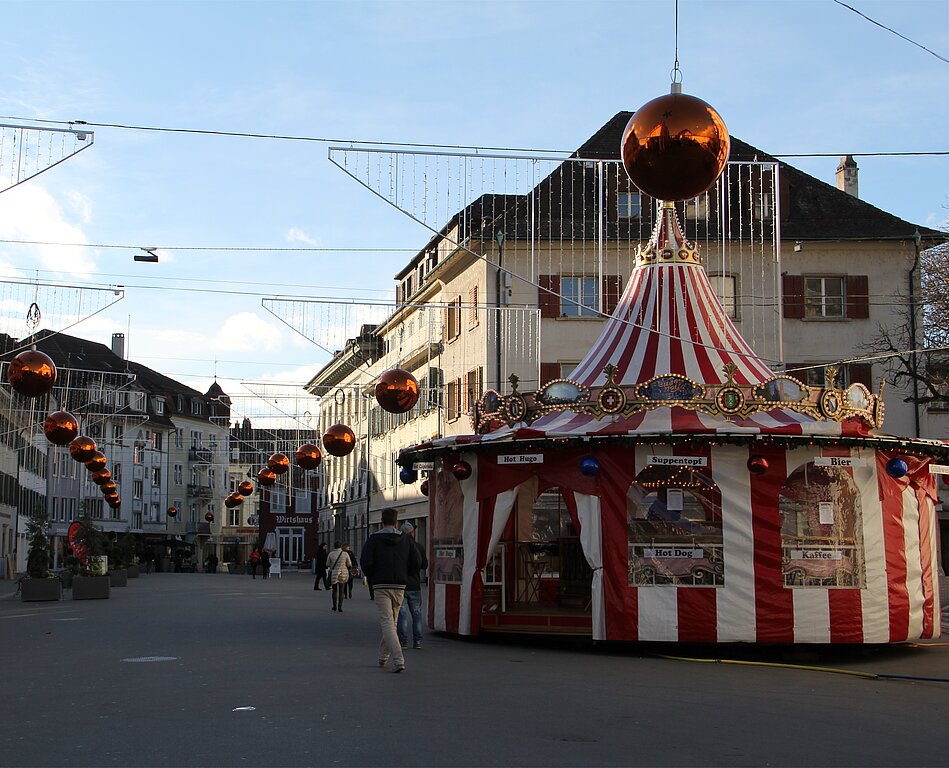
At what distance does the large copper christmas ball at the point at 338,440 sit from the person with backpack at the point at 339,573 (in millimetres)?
2369

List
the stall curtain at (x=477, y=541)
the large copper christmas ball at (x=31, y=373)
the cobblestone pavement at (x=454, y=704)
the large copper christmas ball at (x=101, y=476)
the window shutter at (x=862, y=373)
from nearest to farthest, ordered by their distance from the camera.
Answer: the cobblestone pavement at (x=454, y=704) → the stall curtain at (x=477, y=541) → the large copper christmas ball at (x=31, y=373) → the window shutter at (x=862, y=373) → the large copper christmas ball at (x=101, y=476)

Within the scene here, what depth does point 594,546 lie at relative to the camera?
18.3m

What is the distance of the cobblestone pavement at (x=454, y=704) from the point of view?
29.6ft

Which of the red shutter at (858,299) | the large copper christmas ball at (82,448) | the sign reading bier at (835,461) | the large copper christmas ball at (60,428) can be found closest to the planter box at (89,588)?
the large copper christmas ball at (82,448)

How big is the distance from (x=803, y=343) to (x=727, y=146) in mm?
32338

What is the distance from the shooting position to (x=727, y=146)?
1092 centimetres

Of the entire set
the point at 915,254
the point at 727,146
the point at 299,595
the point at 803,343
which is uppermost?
the point at 915,254

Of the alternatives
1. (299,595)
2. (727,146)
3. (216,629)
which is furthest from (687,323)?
(299,595)

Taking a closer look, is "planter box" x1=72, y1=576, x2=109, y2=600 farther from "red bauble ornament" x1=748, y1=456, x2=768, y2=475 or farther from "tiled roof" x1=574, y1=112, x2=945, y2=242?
"red bauble ornament" x1=748, y1=456, x2=768, y2=475

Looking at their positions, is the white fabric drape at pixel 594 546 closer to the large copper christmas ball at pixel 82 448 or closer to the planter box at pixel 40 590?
the large copper christmas ball at pixel 82 448

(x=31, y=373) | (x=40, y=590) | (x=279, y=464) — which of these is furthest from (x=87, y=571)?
(x=31, y=373)

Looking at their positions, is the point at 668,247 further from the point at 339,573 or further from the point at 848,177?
the point at 848,177

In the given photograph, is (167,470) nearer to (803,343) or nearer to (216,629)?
(803,343)

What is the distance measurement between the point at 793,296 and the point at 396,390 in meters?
22.4
